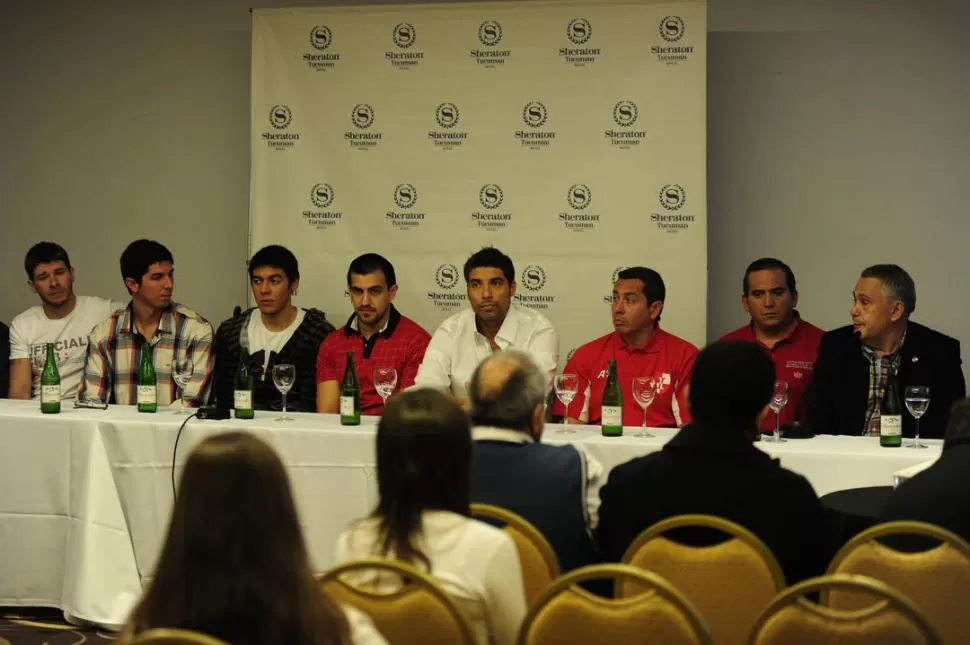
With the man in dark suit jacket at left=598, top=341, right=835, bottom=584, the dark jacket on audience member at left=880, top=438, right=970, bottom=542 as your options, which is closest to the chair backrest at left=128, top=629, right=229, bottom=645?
the man in dark suit jacket at left=598, top=341, right=835, bottom=584

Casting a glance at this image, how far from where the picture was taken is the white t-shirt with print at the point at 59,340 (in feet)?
17.5

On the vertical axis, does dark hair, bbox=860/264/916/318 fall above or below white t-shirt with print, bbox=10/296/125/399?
above

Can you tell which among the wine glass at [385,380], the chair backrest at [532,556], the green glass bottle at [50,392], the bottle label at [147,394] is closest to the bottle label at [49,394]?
the green glass bottle at [50,392]

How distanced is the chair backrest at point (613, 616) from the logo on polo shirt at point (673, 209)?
134 inches

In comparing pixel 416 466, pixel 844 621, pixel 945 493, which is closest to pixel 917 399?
pixel 945 493

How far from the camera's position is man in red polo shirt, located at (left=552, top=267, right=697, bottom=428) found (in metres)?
4.55

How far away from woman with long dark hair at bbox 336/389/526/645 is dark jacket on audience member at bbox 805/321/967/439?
2.57 metres

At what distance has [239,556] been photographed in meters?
1.53

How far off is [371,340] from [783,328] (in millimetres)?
1720

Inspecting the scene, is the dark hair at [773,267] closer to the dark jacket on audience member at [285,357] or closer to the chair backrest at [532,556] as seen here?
the dark jacket on audience member at [285,357]

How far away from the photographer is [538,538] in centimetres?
240

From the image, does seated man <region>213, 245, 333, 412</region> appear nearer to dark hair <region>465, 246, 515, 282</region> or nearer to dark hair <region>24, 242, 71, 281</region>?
dark hair <region>465, 246, 515, 282</region>

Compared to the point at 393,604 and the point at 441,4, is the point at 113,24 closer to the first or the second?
the point at 441,4

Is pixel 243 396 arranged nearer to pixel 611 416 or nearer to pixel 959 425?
pixel 611 416
